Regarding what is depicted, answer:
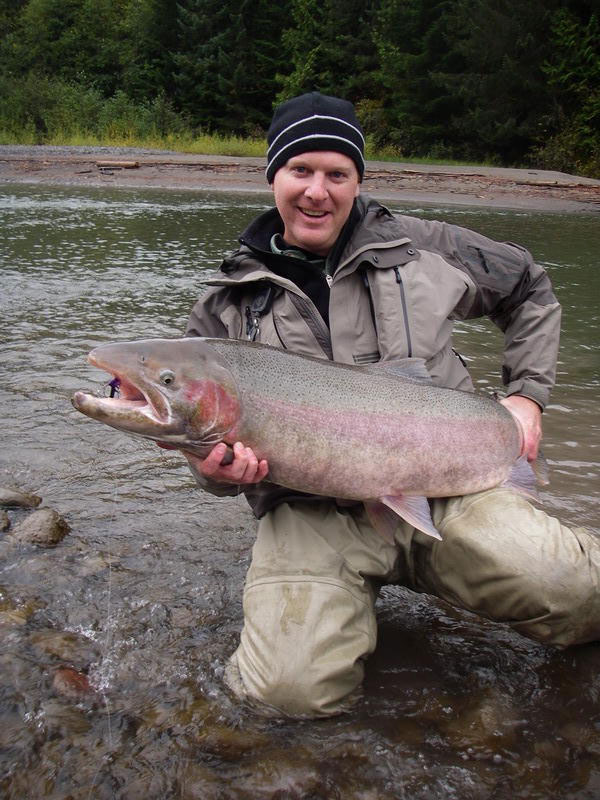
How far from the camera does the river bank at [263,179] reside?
18.5 meters

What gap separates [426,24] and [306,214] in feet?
110

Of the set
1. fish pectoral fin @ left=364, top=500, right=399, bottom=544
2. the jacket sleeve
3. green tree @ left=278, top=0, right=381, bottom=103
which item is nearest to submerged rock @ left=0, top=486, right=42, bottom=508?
fish pectoral fin @ left=364, top=500, right=399, bottom=544

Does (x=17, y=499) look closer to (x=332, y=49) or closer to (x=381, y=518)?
(x=381, y=518)

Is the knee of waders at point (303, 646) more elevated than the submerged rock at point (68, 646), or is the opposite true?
the knee of waders at point (303, 646)

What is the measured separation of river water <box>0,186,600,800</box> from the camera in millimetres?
2150

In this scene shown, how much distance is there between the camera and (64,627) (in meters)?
2.79

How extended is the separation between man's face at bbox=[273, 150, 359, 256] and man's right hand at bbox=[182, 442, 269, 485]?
97 cm

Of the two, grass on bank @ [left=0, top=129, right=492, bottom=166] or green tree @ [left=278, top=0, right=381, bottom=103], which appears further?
green tree @ [left=278, top=0, right=381, bottom=103]

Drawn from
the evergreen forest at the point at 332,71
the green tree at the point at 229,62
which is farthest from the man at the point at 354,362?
the green tree at the point at 229,62

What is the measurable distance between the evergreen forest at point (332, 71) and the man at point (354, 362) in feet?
80.9

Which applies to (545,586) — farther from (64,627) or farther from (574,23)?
(574,23)

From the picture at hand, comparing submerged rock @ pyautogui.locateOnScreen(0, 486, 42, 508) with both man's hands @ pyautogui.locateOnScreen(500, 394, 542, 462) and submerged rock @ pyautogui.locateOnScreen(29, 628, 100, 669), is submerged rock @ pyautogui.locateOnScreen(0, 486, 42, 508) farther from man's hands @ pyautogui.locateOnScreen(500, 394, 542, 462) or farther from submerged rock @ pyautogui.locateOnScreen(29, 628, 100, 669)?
man's hands @ pyautogui.locateOnScreen(500, 394, 542, 462)

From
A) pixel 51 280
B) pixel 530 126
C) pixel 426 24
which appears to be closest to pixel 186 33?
pixel 426 24

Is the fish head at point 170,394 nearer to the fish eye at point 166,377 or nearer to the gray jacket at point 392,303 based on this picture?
the fish eye at point 166,377
